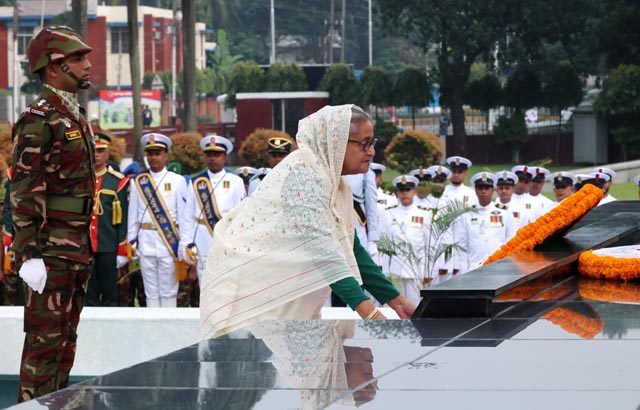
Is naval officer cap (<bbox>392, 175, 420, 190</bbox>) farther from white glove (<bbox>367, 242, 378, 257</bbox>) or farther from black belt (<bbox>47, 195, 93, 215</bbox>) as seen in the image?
black belt (<bbox>47, 195, 93, 215</bbox>)

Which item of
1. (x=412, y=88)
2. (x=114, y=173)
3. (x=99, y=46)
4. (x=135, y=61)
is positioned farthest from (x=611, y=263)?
(x=99, y=46)

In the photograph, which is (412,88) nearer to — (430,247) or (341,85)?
(341,85)

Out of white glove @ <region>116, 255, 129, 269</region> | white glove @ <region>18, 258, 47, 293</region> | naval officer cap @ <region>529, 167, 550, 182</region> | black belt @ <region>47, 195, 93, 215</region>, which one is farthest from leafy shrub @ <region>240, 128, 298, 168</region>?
white glove @ <region>18, 258, 47, 293</region>

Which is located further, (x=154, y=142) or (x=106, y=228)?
(x=154, y=142)

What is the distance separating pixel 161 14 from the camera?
7212 cm

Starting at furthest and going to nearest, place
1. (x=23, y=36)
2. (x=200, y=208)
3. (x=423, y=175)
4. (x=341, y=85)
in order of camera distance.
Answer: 1. (x=23, y=36)
2. (x=341, y=85)
3. (x=423, y=175)
4. (x=200, y=208)

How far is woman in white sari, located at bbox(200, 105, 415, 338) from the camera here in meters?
4.38

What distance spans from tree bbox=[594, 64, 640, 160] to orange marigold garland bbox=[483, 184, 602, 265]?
28.6 meters

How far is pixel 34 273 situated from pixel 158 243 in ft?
17.8

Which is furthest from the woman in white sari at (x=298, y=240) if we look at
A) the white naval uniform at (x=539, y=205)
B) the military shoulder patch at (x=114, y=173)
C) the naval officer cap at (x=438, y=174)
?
the naval officer cap at (x=438, y=174)

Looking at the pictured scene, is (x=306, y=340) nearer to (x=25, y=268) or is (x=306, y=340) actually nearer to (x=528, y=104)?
(x=25, y=268)

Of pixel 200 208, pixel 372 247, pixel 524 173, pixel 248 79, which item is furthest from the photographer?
pixel 248 79

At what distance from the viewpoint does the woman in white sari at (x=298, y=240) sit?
4.38m

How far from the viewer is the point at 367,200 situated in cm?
1002
